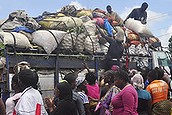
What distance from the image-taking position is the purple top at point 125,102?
4672 millimetres

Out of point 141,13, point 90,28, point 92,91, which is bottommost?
point 92,91

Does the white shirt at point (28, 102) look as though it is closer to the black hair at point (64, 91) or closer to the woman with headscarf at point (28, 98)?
the woman with headscarf at point (28, 98)

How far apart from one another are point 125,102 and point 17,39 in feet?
7.74

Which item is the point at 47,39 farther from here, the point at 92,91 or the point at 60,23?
the point at 92,91

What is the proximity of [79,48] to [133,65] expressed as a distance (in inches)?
71.6

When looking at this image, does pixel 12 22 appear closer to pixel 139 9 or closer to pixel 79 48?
pixel 79 48

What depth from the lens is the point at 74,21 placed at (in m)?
7.59

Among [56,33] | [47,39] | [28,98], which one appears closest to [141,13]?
[56,33]

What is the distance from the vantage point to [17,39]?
620cm

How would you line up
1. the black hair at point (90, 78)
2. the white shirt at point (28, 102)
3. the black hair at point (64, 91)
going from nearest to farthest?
the white shirt at point (28, 102)
the black hair at point (64, 91)
the black hair at point (90, 78)

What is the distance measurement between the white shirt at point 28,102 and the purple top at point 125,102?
1307 millimetres

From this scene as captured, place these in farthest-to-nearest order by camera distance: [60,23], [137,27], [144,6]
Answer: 1. [144,6]
2. [137,27]
3. [60,23]

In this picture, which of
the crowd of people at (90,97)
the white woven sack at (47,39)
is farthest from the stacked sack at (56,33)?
the crowd of people at (90,97)

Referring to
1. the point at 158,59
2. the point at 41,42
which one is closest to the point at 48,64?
the point at 41,42
